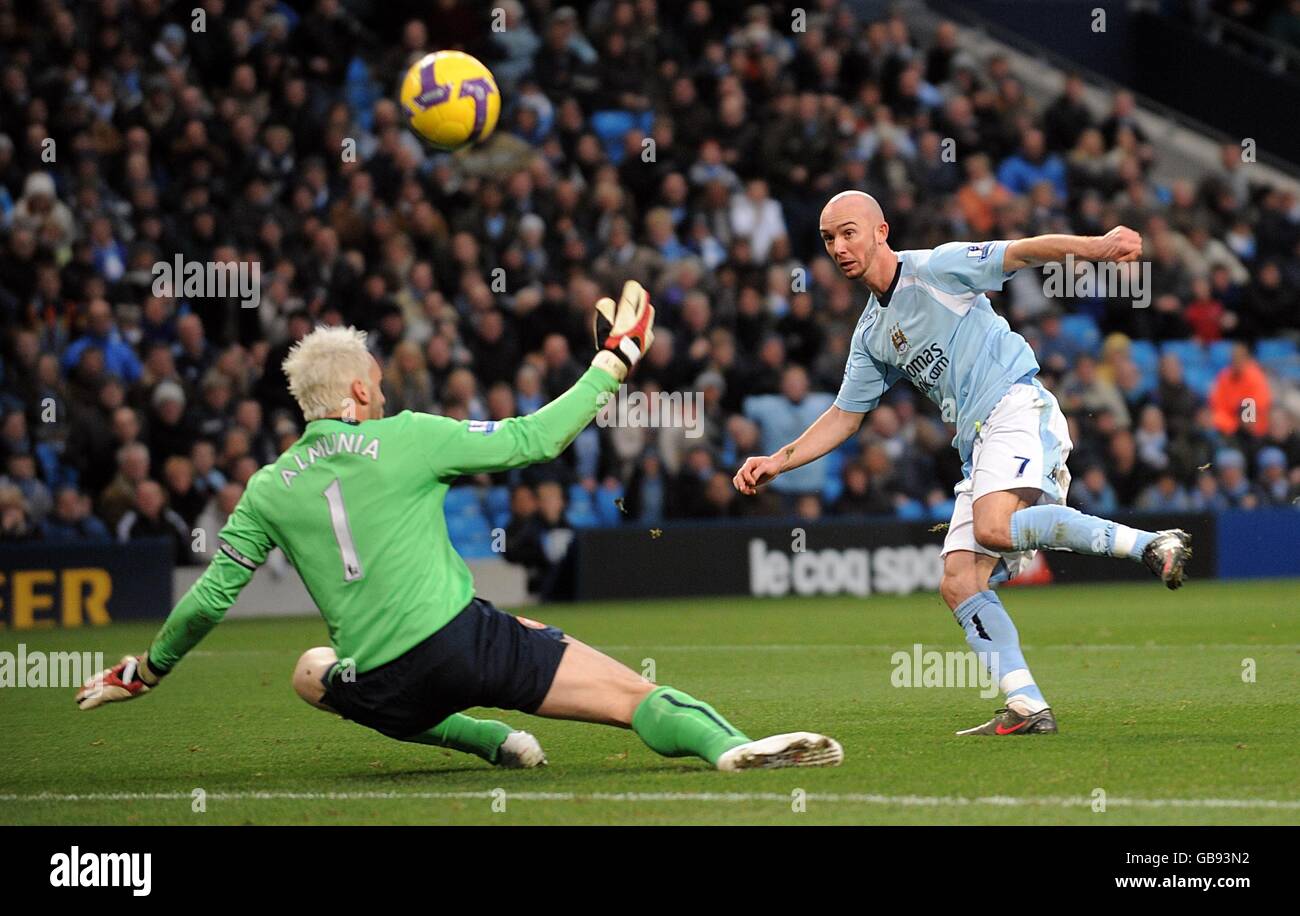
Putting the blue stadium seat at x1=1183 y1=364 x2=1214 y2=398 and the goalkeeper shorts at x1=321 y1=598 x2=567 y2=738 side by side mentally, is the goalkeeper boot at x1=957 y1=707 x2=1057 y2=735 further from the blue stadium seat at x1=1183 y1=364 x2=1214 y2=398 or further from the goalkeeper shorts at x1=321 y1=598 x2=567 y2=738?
the blue stadium seat at x1=1183 y1=364 x2=1214 y2=398

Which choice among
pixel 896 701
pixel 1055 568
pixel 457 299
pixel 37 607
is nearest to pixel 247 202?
pixel 457 299

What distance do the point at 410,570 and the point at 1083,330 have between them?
1465 cm

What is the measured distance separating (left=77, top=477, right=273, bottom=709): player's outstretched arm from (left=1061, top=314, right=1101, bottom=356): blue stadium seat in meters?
14.1

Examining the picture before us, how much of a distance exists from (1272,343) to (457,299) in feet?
29.4

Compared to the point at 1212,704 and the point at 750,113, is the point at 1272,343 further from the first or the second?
the point at 1212,704

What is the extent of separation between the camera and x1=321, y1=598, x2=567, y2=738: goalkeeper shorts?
21.0 ft

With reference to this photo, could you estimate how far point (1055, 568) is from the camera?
17.5 metres

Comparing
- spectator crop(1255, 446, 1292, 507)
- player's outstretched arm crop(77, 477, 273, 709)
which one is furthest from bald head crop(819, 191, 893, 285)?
spectator crop(1255, 446, 1292, 507)

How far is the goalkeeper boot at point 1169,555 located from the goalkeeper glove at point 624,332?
2017 millimetres

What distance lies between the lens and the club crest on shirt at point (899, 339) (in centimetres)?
801

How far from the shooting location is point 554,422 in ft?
20.5
